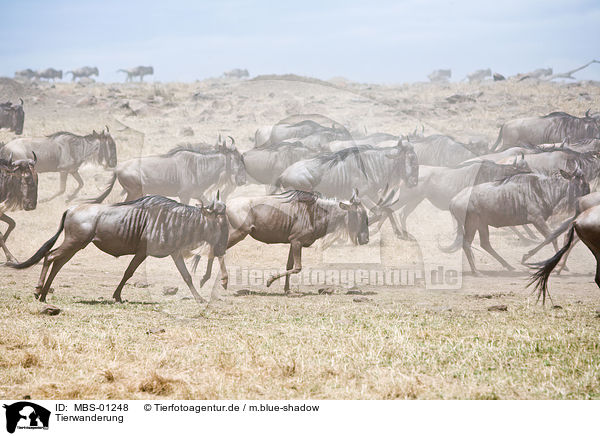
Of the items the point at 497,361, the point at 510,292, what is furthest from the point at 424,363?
the point at 510,292

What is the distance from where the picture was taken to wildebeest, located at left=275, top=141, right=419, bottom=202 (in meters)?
12.3

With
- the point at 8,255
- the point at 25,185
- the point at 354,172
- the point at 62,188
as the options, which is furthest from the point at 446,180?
the point at 62,188

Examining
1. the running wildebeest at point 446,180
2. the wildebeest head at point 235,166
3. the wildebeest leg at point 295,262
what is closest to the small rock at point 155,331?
the wildebeest leg at point 295,262

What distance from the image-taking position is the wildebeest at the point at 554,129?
17922mm

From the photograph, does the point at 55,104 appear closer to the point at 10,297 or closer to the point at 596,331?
the point at 10,297

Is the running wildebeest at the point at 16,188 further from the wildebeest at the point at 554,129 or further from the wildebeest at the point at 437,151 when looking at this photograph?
the wildebeest at the point at 554,129

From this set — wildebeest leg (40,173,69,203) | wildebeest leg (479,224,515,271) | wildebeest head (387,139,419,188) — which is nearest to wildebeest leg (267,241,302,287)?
wildebeest leg (479,224,515,271)

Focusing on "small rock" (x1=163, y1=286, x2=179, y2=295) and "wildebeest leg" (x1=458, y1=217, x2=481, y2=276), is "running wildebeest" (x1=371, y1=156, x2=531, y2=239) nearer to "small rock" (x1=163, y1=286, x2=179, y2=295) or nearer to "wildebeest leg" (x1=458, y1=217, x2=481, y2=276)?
"wildebeest leg" (x1=458, y1=217, x2=481, y2=276)

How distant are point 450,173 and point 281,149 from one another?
3764 mm

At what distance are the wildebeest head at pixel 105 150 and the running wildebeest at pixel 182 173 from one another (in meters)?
3.45

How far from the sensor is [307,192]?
9445 millimetres

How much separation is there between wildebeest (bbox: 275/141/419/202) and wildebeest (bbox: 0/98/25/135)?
39.0 ft

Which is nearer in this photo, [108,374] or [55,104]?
[108,374]

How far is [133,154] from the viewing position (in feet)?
65.5
